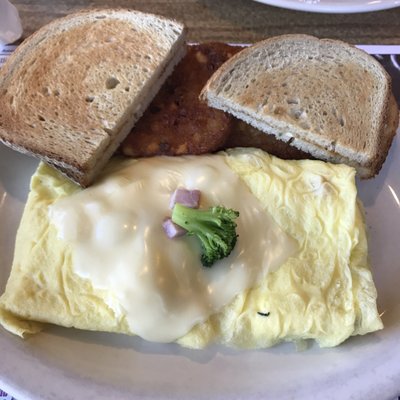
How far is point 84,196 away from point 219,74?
68 centimetres

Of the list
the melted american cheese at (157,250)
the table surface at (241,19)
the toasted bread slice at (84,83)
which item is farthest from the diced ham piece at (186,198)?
the table surface at (241,19)

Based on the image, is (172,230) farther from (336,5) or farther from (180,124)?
(336,5)

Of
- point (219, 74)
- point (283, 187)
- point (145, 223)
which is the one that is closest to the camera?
point (145, 223)

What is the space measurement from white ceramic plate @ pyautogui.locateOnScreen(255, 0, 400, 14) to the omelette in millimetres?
974

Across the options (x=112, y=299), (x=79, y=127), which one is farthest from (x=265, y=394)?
(x=79, y=127)

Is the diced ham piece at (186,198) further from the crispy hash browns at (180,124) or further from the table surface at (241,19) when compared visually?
the table surface at (241,19)

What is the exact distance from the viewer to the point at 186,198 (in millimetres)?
1611

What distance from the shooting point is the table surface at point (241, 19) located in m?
2.43

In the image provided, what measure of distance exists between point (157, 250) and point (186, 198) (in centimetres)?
20

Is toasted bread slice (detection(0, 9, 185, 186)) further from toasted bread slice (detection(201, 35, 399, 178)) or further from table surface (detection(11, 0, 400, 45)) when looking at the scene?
table surface (detection(11, 0, 400, 45))

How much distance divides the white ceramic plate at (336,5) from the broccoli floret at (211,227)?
3.98ft

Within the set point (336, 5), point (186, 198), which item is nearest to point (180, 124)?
point (186, 198)

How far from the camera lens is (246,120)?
1877 mm

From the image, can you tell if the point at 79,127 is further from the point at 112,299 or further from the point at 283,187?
the point at 283,187
